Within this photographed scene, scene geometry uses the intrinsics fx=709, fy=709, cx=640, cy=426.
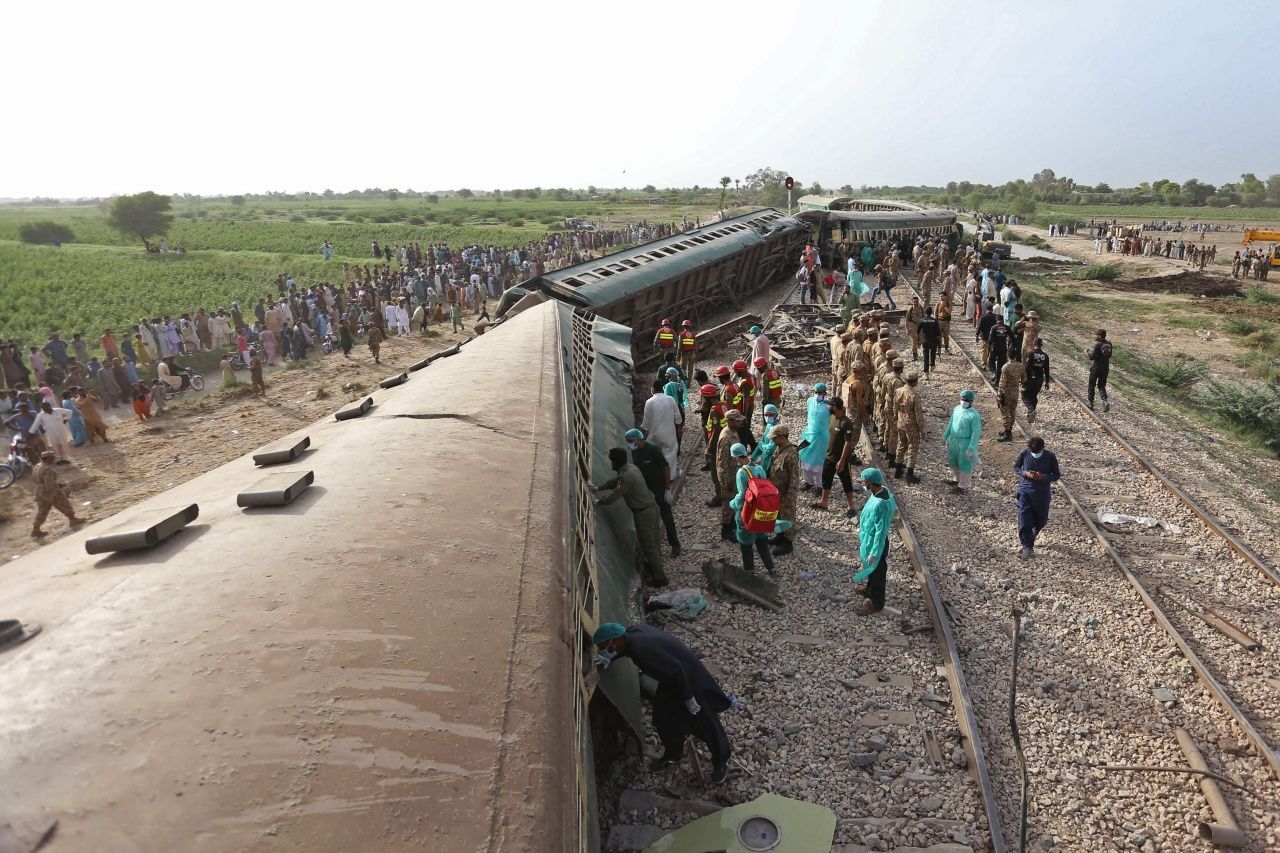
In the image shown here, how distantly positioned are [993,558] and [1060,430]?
17.7 feet

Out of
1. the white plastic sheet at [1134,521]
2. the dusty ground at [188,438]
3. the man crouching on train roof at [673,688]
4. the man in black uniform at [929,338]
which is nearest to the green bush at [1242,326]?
the man in black uniform at [929,338]

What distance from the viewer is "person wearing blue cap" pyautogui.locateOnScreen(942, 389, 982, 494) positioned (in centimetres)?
945

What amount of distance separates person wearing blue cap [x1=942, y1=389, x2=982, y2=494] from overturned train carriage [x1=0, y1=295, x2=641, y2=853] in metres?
6.80

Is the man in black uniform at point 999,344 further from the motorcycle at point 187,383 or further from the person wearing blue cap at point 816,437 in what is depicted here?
the motorcycle at point 187,383

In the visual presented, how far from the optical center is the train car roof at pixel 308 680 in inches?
77.9

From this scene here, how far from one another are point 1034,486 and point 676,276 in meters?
12.3

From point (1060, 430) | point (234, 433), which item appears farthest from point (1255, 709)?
point (234, 433)

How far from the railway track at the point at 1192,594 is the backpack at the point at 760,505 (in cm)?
219

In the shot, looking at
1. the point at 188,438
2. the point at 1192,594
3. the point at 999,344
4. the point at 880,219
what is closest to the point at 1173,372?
the point at 999,344

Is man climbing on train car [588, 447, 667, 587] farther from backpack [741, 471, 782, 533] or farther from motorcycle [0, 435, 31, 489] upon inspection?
A: motorcycle [0, 435, 31, 489]

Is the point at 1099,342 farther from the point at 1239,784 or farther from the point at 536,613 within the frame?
the point at 536,613

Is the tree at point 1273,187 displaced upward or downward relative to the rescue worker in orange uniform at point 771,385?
upward

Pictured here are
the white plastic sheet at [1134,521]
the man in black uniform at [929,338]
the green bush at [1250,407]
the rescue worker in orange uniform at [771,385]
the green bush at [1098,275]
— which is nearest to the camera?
the white plastic sheet at [1134,521]

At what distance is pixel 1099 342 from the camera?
12500 mm
